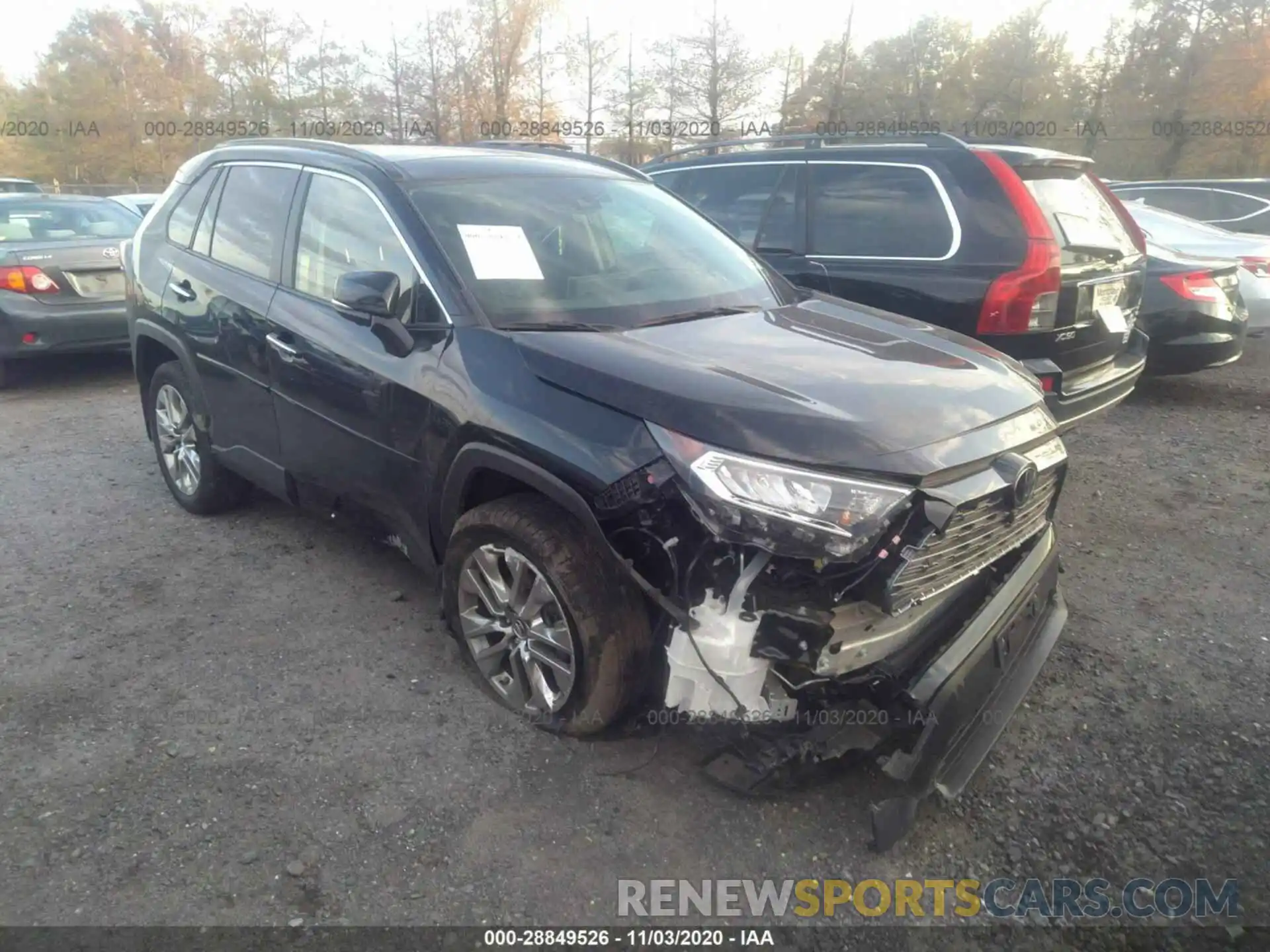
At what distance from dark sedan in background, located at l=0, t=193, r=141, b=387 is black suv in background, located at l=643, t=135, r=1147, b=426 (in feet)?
16.6

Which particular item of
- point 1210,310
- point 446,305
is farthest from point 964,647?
point 1210,310

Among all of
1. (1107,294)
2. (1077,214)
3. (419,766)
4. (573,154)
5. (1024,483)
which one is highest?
(573,154)

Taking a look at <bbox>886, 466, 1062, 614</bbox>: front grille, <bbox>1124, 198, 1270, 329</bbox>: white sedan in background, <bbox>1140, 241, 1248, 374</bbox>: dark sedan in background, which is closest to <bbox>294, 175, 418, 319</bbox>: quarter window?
<bbox>886, 466, 1062, 614</bbox>: front grille

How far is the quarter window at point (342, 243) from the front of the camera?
3289 millimetres

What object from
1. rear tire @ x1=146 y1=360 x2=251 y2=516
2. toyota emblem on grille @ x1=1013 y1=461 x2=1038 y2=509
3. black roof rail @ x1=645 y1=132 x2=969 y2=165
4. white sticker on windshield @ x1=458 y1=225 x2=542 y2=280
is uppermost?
black roof rail @ x1=645 y1=132 x2=969 y2=165

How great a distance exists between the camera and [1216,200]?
1155 centimetres

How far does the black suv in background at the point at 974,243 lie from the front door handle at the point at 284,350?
2.94 metres

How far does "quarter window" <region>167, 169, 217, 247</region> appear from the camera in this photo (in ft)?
14.7

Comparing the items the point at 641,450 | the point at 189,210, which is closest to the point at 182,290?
the point at 189,210

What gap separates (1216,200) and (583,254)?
445 inches

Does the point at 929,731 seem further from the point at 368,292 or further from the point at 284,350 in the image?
the point at 284,350

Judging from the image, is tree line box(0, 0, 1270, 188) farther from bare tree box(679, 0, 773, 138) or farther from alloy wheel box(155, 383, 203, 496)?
alloy wheel box(155, 383, 203, 496)

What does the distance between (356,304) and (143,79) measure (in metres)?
41.6

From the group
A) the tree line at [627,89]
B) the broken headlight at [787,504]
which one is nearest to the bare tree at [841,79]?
the tree line at [627,89]
